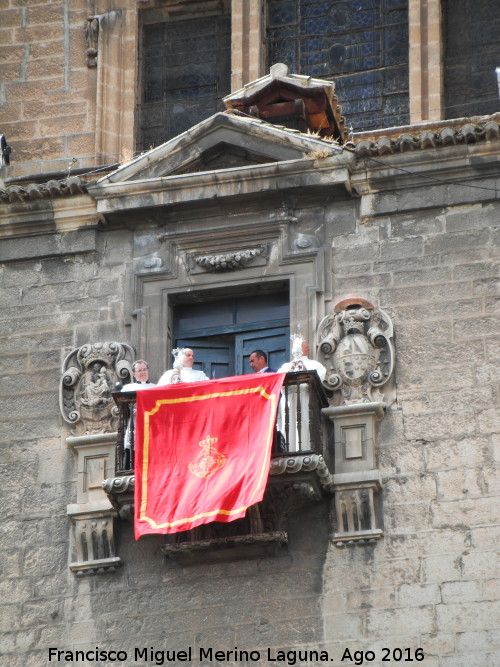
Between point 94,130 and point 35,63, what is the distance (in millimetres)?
1253

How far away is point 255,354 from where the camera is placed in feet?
71.9

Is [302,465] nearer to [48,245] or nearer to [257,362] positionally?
[257,362]

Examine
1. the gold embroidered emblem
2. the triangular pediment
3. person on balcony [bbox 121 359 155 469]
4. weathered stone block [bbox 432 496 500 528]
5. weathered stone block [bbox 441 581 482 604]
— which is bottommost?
weathered stone block [bbox 441 581 482 604]

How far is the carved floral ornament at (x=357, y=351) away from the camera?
2159cm

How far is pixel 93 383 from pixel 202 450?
5.44ft

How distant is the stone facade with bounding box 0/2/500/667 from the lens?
20562mm

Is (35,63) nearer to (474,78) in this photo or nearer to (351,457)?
(474,78)

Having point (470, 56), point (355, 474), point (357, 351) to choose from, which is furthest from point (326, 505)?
point (470, 56)

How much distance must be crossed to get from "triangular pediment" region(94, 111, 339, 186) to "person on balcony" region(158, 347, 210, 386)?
2.09 metres

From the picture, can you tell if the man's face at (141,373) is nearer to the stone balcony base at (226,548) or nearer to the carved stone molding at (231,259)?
the carved stone molding at (231,259)

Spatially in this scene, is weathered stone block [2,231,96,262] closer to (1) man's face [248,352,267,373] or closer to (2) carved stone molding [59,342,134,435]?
(2) carved stone molding [59,342,134,435]

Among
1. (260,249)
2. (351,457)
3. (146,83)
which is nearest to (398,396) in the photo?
(351,457)

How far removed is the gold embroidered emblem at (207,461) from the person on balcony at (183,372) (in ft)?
2.93

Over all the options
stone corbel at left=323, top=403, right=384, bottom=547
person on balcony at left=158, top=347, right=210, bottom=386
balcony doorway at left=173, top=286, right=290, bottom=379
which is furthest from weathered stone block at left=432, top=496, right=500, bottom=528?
person on balcony at left=158, top=347, right=210, bottom=386
